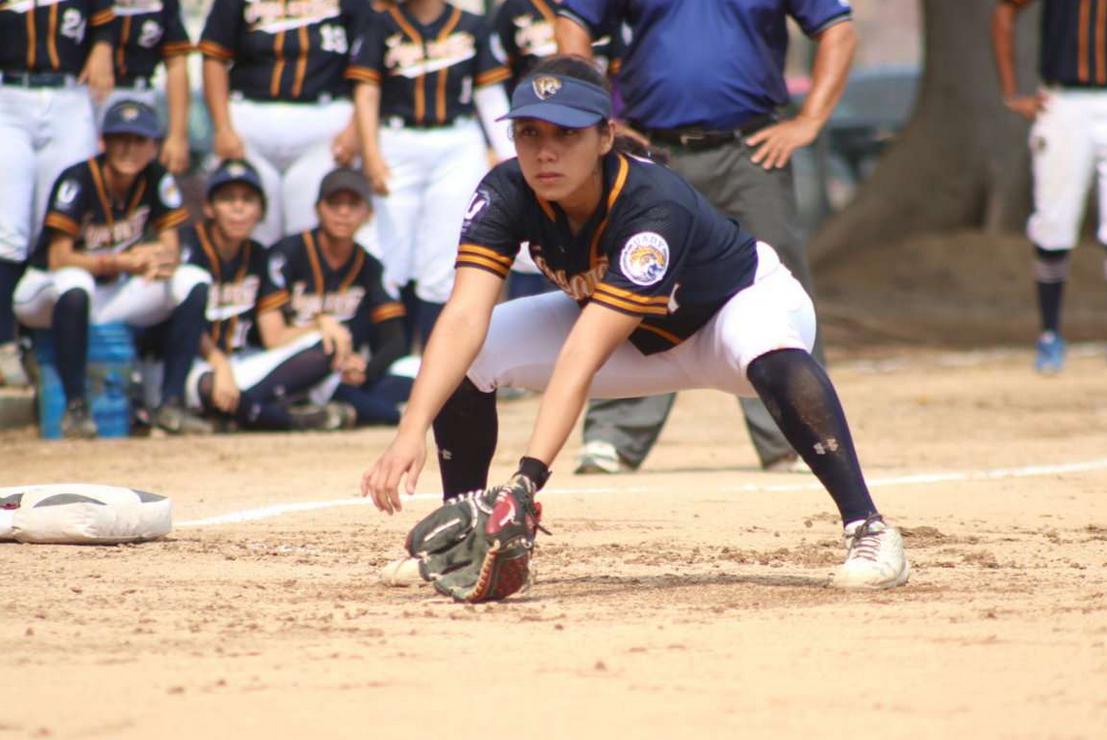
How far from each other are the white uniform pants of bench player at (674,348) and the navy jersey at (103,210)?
154 inches

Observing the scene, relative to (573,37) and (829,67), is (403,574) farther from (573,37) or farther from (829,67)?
(829,67)

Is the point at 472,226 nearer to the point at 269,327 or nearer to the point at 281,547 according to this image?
the point at 281,547

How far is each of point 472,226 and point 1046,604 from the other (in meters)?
1.67

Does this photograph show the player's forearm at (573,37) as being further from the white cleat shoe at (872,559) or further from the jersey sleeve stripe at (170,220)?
the white cleat shoe at (872,559)

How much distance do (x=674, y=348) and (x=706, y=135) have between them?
7.46 ft

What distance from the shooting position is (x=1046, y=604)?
4.35m

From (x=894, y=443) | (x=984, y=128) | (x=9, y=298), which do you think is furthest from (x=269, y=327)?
(x=984, y=128)

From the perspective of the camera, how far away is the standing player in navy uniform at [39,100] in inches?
331

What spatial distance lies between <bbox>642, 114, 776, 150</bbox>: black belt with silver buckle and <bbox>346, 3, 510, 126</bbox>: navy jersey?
2305 mm

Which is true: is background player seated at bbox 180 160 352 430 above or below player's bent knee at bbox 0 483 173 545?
below

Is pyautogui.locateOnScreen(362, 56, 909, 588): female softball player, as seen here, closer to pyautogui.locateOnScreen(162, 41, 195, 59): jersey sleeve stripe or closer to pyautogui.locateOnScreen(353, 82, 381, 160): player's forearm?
pyautogui.locateOnScreen(353, 82, 381, 160): player's forearm

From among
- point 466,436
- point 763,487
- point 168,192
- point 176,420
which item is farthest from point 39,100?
point 466,436

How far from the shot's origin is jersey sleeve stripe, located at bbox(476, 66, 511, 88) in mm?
9344

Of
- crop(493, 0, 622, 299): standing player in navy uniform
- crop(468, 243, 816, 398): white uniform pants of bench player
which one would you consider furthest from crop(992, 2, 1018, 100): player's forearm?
crop(468, 243, 816, 398): white uniform pants of bench player
